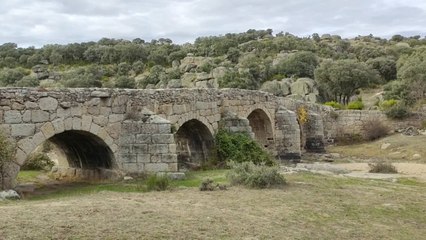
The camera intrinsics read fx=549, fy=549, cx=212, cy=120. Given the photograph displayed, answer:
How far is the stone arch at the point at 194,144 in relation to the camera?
1731cm

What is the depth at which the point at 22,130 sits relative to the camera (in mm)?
11531

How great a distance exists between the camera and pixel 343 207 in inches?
387

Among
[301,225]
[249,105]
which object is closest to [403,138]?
[249,105]

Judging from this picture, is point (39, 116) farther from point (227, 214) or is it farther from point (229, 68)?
point (229, 68)

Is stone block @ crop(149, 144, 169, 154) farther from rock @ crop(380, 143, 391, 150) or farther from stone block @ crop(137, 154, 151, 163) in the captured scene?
rock @ crop(380, 143, 391, 150)

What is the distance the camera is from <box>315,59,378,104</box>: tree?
43.6 m

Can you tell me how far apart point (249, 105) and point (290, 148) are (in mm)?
3358

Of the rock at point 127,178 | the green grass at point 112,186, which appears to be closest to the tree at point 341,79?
the green grass at point 112,186

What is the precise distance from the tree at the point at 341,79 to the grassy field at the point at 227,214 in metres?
32.4

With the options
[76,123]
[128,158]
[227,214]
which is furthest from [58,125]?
[227,214]

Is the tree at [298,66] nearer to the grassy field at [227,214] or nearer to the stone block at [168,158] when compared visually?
the stone block at [168,158]

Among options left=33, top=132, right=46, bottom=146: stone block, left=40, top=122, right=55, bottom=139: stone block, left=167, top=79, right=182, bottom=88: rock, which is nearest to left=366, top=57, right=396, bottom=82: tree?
left=167, top=79, right=182, bottom=88: rock

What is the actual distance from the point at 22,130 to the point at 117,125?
8.13ft

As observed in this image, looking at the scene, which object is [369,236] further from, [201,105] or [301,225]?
[201,105]
